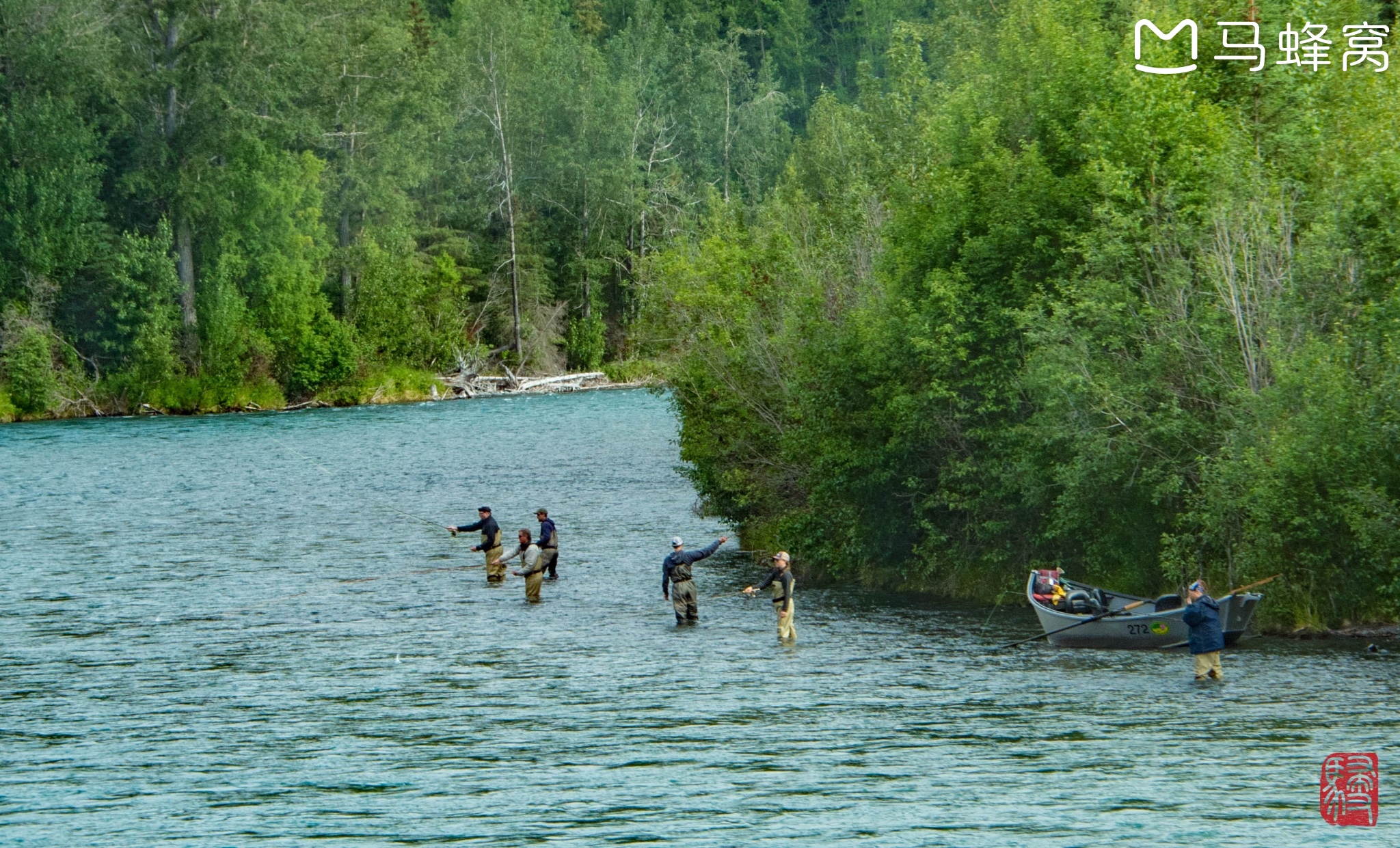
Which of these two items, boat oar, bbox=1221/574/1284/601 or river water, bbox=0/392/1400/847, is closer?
river water, bbox=0/392/1400/847

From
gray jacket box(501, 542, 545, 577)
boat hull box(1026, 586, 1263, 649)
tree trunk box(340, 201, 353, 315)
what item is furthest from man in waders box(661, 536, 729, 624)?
tree trunk box(340, 201, 353, 315)

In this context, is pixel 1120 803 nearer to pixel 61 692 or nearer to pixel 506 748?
pixel 506 748

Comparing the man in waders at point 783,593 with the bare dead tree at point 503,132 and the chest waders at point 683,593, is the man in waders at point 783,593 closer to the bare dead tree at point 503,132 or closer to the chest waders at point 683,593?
the chest waders at point 683,593

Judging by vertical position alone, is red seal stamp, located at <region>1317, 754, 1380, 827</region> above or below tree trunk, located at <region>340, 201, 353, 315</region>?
below

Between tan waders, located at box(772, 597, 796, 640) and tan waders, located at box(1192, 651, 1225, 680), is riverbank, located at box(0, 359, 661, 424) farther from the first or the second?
tan waders, located at box(1192, 651, 1225, 680)

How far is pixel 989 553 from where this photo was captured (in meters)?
37.5

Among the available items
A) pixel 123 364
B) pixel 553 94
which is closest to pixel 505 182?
pixel 553 94

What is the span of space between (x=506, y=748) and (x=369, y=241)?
87688 mm

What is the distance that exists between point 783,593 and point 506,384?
85.3 m

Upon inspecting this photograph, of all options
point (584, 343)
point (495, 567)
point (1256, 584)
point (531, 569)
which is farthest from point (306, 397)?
point (1256, 584)

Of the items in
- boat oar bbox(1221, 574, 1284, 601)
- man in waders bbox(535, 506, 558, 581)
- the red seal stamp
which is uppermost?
man in waders bbox(535, 506, 558, 581)

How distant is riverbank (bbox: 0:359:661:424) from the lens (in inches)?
3939

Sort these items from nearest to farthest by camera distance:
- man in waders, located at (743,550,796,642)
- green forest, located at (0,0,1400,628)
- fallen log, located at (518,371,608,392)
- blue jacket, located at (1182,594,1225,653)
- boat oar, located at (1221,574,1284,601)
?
blue jacket, located at (1182,594,1225,653), boat oar, located at (1221,574,1284,601), green forest, located at (0,0,1400,628), man in waders, located at (743,550,796,642), fallen log, located at (518,371,608,392)

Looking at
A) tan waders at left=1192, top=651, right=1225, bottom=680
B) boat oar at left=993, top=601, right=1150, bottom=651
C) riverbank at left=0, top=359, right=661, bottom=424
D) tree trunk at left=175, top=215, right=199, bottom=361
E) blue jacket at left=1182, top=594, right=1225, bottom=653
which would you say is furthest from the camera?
tree trunk at left=175, top=215, right=199, bottom=361
